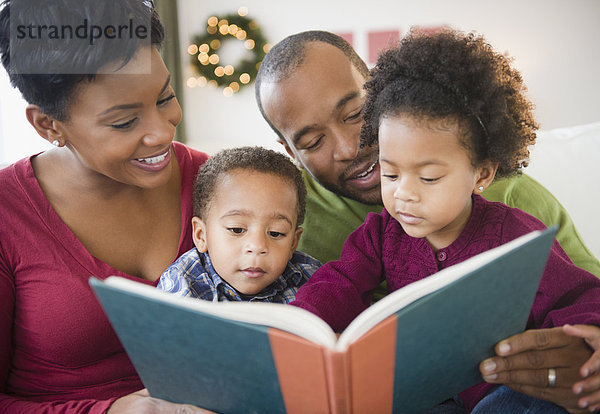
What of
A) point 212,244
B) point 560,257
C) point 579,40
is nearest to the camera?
point 560,257

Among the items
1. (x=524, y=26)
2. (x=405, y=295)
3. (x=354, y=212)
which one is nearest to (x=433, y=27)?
(x=524, y=26)

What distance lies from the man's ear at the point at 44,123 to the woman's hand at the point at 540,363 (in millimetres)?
1075

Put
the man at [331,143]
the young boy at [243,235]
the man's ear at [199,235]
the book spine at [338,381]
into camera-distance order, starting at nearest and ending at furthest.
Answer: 1. the book spine at [338,381]
2. the young boy at [243,235]
3. the man's ear at [199,235]
4. the man at [331,143]

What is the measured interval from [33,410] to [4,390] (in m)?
0.20

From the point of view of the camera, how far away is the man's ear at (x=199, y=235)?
141 cm

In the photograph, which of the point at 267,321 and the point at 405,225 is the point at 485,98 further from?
the point at 267,321

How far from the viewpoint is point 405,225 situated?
Result: 117cm

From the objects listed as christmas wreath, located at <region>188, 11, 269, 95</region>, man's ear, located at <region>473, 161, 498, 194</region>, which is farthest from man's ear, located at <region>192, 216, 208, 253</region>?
christmas wreath, located at <region>188, 11, 269, 95</region>

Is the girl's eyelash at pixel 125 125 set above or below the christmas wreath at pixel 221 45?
above

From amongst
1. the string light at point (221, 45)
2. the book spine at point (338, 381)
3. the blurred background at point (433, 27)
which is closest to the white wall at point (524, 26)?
the blurred background at point (433, 27)

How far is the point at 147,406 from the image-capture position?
1.04 meters

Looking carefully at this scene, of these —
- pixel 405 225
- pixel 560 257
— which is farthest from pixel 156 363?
pixel 560 257

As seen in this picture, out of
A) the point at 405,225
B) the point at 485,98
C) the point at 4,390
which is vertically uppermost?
the point at 485,98

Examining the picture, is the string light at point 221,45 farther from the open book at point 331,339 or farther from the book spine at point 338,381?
the book spine at point 338,381
